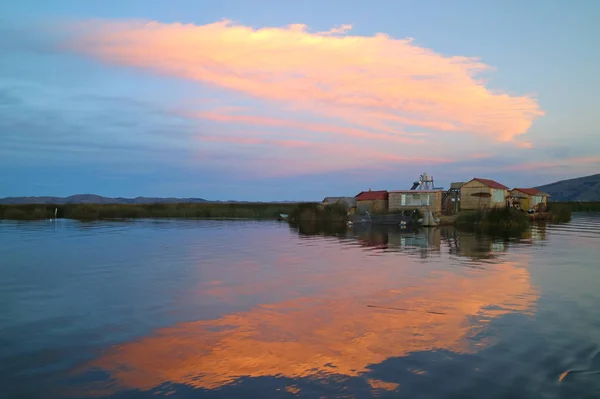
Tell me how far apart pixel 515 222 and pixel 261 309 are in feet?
138

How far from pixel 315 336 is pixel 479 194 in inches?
2056

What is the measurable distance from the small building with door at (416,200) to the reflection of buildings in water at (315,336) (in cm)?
4382

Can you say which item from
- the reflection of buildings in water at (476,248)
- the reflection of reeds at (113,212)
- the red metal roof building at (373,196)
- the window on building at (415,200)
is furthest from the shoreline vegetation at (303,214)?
the reflection of buildings in water at (476,248)

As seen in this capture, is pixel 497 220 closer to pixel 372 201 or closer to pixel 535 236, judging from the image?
pixel 535 236

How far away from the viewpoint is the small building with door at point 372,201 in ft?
208

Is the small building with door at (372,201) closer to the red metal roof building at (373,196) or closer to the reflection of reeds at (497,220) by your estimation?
the red metal roof building at (373,196)

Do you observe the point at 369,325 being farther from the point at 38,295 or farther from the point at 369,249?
→ the point at 369,249

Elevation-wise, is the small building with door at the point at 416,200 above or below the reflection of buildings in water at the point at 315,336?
above

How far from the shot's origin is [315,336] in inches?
416

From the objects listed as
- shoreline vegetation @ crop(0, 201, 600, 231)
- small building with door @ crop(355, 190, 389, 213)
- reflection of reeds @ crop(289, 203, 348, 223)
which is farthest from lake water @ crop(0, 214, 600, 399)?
small building with door @ crop(355, 190, 389, 213)

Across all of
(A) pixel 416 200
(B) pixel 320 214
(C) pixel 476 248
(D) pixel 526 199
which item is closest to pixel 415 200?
(A) pixel 416 200

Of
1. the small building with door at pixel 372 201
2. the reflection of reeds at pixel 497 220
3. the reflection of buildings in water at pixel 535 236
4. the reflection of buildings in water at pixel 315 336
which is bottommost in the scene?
the reflection of buildings in water at pixel 315 336

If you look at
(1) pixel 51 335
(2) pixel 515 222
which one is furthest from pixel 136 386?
(2) pixel 515 222

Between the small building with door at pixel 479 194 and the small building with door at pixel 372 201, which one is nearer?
the small building with door at pixel 479 194
